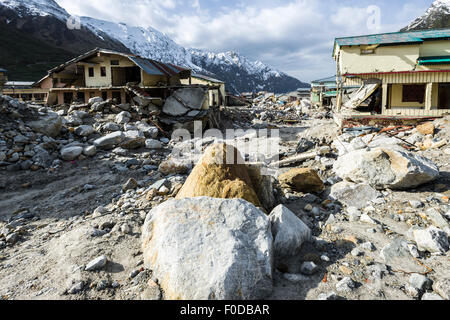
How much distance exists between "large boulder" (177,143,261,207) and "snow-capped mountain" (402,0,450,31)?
120698 mm

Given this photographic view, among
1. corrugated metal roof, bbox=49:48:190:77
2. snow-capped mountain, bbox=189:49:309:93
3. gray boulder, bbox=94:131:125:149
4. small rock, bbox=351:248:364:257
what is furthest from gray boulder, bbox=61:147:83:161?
snow-capped mountain, bbox=189:49:309:93

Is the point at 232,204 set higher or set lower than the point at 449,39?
lower

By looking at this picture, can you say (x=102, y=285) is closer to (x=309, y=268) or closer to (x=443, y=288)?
(x=309, y=268)

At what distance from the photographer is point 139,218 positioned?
5496mm

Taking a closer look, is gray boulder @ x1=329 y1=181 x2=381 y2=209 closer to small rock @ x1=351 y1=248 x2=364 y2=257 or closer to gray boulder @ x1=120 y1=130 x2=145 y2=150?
small rock @ x1=351 y1=248 x2=364 y2=257

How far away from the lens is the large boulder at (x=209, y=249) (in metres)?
3.13

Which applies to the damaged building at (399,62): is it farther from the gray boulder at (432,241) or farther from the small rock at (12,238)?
the small rock at (12,238)

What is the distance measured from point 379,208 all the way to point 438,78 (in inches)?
458

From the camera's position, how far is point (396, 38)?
51.8 ft

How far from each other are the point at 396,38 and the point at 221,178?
15901 mm

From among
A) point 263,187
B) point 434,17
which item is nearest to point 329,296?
point 263,187

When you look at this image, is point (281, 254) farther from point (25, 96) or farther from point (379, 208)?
point (25, 96)

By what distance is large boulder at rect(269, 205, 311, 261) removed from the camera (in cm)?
407
